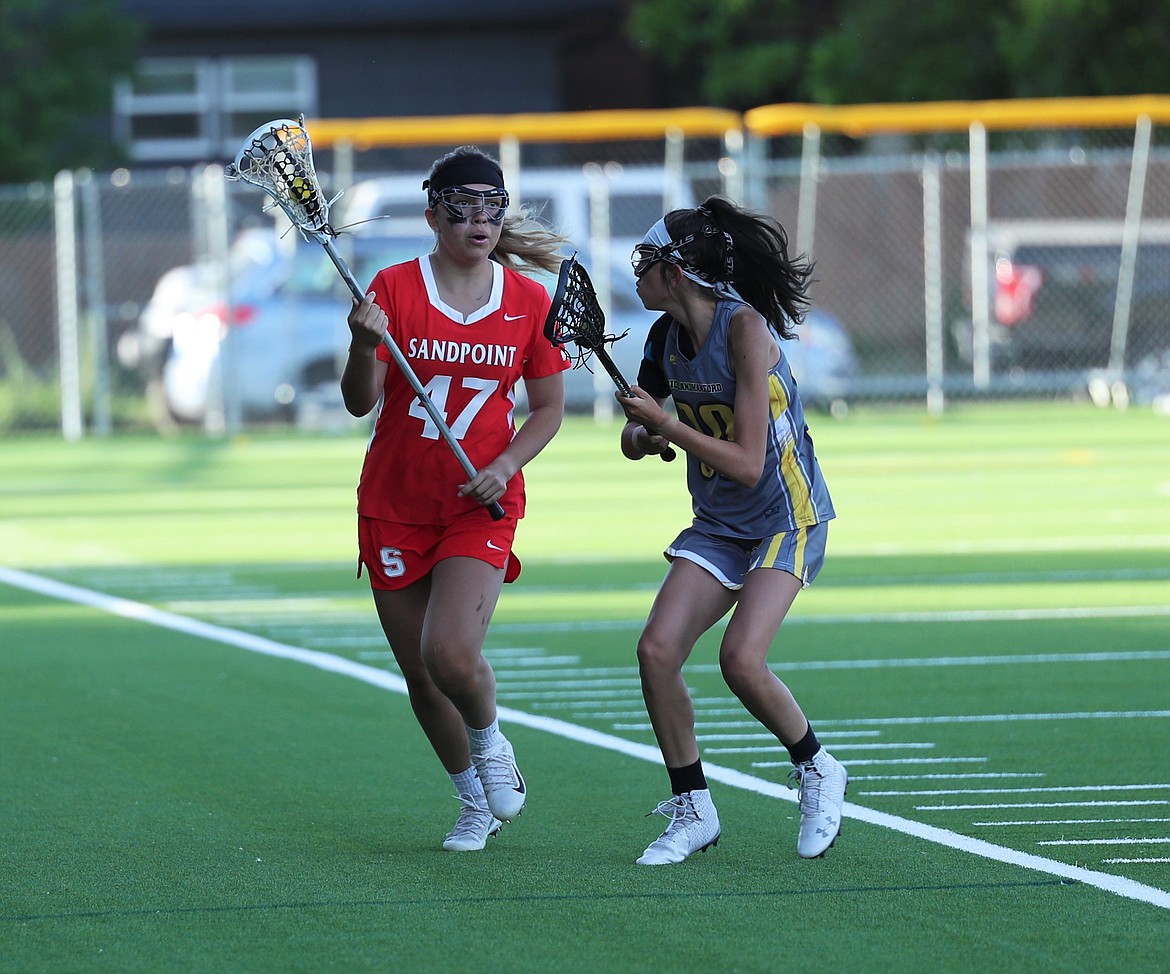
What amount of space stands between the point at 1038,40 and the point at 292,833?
2307 cm

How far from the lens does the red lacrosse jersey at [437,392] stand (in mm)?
6027

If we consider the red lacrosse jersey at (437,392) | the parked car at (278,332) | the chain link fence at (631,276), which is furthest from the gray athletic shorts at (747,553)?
the parked car at (278,332)

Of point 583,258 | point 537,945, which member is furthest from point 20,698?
point 583,258

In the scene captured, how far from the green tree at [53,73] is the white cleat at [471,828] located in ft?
84.2

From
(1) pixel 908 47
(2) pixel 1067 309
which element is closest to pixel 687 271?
(2) pixel 1067 309

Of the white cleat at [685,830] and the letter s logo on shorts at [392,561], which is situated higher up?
the letter s logo on shorts at [392,561]

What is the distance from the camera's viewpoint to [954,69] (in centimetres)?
2928

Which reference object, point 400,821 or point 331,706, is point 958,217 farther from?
point 400,821

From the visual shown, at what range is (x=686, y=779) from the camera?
19.3 ft

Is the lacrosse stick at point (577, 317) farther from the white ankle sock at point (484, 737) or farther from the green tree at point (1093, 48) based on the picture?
the green tree at point (1093, 48)

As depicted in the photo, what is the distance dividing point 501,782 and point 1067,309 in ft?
68.8

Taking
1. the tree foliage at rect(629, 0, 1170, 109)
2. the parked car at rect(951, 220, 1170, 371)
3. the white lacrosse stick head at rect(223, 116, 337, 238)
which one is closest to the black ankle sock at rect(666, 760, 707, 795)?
the white lacrosse stick head at rect(223, 116, 337, 238)

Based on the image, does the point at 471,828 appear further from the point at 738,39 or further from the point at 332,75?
the point at 332,75

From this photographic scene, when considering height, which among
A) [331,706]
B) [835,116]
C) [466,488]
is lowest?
[331,706]
